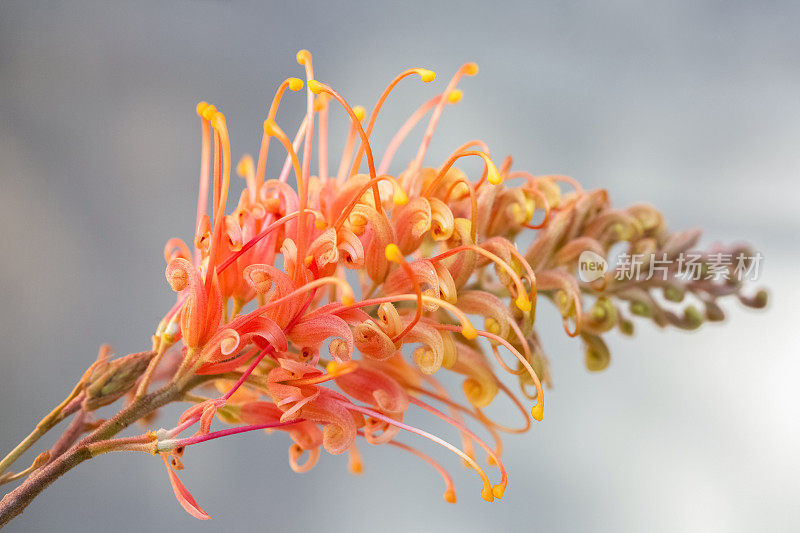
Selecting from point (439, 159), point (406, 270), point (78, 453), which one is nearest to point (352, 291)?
point (406, 270)

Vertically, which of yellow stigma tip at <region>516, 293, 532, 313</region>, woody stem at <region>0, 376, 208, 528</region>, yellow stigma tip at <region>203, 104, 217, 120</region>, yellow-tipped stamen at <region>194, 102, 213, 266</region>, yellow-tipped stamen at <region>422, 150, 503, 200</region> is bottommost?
woody stem at <region>0, 376, 208, 528</region>

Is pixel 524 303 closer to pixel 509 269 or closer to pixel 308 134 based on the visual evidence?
pixel 509 269

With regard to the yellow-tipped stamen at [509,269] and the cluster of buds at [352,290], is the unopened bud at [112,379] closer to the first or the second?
the cluster of buds at [352,290]

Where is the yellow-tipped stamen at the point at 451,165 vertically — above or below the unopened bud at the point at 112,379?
above

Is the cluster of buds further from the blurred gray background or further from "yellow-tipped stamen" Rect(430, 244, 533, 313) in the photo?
the blurred gray background

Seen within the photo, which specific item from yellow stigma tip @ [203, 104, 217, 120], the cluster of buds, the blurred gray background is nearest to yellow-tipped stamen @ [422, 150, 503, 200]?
the cluster of buds

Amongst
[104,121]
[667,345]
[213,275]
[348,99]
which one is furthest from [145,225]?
[667,345]

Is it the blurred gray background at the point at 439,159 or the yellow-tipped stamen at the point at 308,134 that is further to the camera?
the blurred gray background at the point at 439,159

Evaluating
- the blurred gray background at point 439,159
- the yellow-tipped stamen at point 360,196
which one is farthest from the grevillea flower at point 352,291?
the blurred gray background at point 439,159
